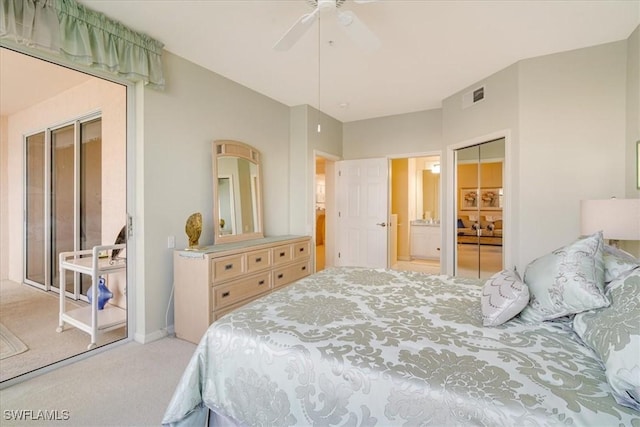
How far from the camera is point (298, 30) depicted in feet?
6.27

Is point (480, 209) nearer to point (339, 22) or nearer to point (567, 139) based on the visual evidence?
point (567, 139)

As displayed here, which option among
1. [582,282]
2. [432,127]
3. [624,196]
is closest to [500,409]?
[582,282]

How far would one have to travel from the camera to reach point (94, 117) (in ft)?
9.48

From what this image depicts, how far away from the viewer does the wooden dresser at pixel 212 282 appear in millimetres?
2584

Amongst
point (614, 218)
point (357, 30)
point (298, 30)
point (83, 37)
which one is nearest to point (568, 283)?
point (614, 218)

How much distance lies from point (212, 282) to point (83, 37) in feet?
6.94

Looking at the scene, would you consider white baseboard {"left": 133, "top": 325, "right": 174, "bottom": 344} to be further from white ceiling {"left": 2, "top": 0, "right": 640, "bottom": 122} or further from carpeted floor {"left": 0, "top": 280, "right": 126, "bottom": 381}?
white ceiling {"left": 2, "top": 0, "right": 640, "bottom": 122}

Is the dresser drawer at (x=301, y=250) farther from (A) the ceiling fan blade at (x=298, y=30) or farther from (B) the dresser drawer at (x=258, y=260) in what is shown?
(A) the ceiling fan blade at (x=298, y=30)

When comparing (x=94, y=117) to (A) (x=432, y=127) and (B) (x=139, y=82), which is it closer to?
(B) (x=139, y=82)

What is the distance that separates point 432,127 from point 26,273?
529 centimetres

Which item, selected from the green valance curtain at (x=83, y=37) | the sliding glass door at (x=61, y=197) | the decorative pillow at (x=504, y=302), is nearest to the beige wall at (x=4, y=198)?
the sliding glass door at (x=61, y=197)

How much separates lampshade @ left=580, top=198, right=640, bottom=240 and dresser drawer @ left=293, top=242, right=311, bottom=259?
2833 mm

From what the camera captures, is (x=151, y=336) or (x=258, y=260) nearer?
(x=151, y=336)

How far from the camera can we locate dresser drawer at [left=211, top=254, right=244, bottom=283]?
8.64 ft
